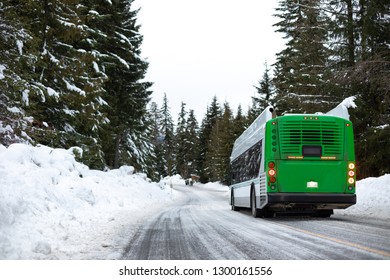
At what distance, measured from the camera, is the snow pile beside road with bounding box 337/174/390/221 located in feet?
41.8

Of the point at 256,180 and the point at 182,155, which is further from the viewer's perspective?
the point at 182,155

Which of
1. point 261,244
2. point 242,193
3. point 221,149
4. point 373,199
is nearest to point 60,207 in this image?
point 261,244

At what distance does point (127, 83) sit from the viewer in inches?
1106

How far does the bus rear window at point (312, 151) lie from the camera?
11008 mm

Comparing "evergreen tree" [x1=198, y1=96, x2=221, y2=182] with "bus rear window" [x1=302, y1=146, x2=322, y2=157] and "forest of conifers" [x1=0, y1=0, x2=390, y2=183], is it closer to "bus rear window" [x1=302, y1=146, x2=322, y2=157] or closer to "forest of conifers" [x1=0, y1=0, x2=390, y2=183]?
"forest of conifers" [x1=0, y1=0, x2=390, y2=183]

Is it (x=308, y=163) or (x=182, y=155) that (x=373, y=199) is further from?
(x=182, y=155)

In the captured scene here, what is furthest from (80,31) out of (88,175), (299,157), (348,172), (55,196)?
(348,172)

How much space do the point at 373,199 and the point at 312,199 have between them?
4.67 metres

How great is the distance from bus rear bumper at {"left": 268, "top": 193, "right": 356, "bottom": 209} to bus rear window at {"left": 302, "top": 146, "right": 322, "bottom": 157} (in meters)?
1.15

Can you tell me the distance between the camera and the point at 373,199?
1392 cm

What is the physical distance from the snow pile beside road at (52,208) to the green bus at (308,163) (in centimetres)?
453

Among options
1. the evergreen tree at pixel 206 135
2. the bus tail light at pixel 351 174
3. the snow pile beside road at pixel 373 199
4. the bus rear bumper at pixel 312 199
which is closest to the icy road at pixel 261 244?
the bus rear bumper at pixel 312 199

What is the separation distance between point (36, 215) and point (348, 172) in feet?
28.0
